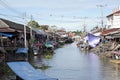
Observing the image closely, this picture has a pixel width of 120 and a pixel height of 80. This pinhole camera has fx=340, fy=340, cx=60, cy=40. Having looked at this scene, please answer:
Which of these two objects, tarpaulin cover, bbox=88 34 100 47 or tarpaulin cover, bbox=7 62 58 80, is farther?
tarpaulin cover, bbox=88 34 100 47

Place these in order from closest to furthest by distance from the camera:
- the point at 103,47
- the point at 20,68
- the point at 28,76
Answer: the point at 28,76
the point at 20,68
the point at 103,47

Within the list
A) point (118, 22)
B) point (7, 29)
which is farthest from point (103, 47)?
point (7, 29)

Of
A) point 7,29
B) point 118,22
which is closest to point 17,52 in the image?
point 7,29

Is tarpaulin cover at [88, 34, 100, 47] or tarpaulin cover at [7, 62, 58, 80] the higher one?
tarpaulin cover at [7, 62, 58, 80]

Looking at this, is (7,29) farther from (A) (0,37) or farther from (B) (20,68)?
(B) (20,68)

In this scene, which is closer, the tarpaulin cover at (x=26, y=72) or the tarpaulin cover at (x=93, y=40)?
the tarpaulin cover at (x=26, y=72)

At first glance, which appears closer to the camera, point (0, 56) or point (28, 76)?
point (28, 76)

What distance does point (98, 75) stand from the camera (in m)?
23.5

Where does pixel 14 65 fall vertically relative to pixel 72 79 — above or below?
above

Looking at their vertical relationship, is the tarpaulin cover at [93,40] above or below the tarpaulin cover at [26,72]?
below

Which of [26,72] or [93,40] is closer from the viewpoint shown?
[26,72]

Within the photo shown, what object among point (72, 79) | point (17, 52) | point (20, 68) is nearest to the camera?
point (20, 68)

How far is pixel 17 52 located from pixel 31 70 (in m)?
17.1

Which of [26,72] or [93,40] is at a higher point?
[26,72]
